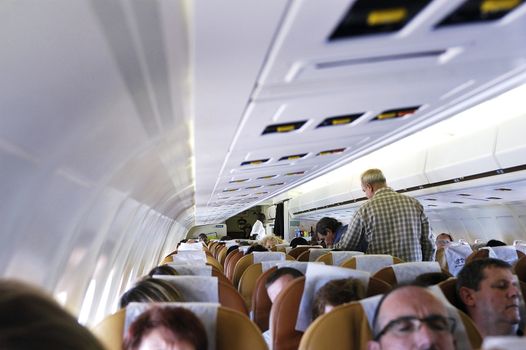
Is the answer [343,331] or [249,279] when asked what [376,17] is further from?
[249,279]

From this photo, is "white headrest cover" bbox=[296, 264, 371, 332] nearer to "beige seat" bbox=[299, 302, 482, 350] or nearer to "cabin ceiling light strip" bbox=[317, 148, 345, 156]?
"beige seat" bbox=[299, 302, 482, 350]

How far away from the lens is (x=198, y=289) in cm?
299

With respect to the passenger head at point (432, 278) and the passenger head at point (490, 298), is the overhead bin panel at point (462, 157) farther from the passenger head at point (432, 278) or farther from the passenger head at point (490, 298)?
the passenger head at point (490, 298)

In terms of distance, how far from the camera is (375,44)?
6.90ft

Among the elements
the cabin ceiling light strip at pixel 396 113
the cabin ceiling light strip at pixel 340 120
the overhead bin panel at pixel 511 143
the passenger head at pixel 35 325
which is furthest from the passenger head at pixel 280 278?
the overhead bin panel at pixel 511 143

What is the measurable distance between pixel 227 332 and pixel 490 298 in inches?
63.9

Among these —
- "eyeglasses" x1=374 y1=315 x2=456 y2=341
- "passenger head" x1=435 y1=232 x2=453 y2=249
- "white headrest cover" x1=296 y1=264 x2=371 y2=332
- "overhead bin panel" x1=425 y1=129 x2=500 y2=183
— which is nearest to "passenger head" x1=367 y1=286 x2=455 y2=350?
"eyeglasses" x1=374 y1=315 x2=456 y2=341

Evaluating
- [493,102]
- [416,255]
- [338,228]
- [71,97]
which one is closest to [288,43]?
[71,97]

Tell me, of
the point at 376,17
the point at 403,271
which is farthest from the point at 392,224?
the point at 376,17

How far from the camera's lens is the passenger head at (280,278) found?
3604 millimetres

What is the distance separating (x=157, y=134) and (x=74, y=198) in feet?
2.81

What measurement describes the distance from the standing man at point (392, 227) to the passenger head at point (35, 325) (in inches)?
164

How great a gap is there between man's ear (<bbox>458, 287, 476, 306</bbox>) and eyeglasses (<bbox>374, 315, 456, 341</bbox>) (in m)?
0.97

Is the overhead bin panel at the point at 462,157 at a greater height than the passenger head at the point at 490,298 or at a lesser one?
greater
